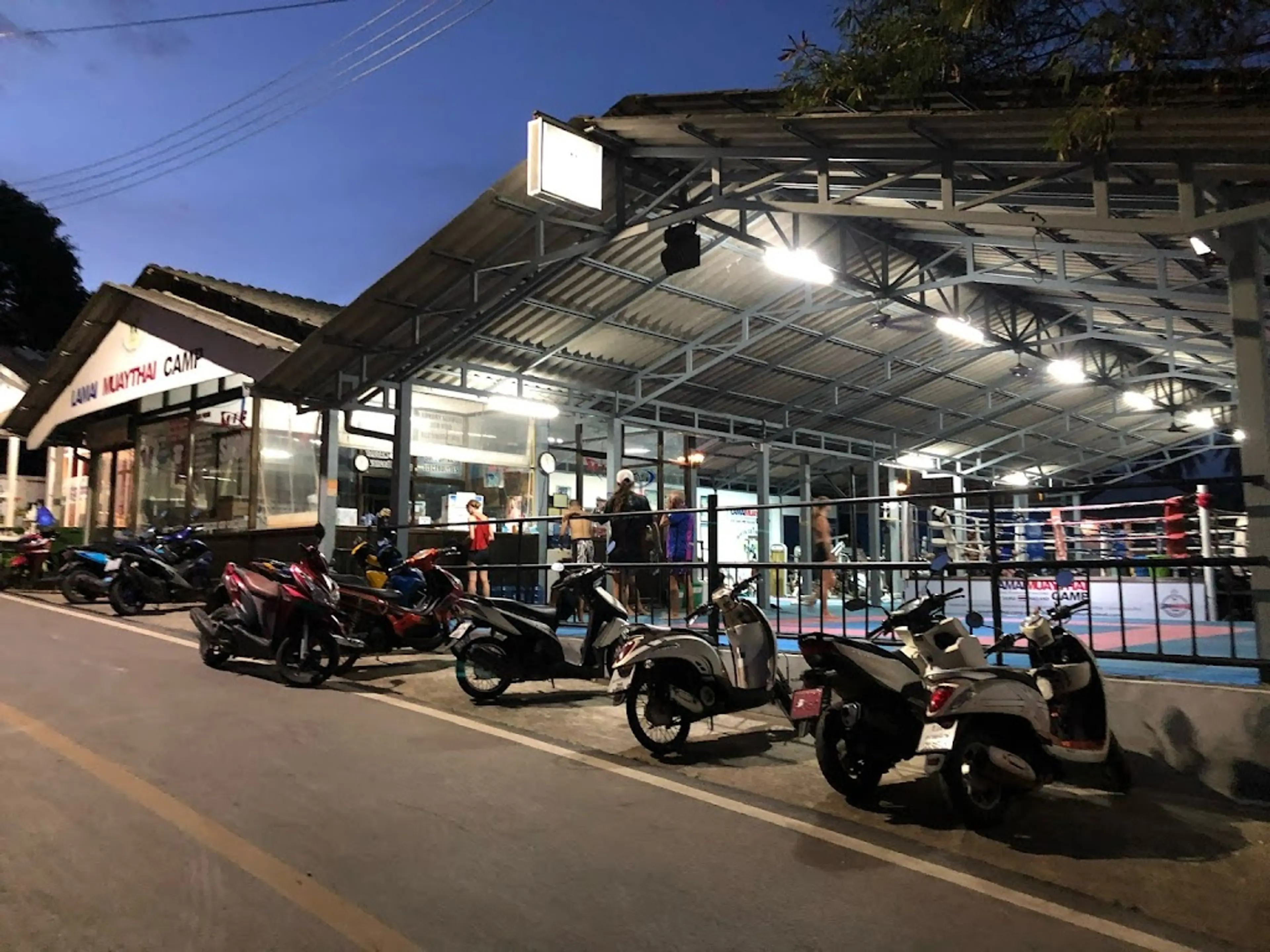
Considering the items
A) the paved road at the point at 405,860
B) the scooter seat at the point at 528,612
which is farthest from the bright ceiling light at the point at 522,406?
the paved road at the point at 405,860

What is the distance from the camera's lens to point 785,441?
63.6 ft

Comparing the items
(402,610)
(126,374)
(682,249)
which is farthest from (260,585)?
(126,374)

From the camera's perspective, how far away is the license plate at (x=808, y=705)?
5.03 m

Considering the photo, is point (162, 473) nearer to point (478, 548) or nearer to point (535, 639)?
point (478, 548)

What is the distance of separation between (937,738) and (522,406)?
440 inches

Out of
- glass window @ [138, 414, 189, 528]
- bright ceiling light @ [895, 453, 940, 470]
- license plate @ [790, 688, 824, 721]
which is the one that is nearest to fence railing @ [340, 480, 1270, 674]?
license plate @ [790, 688, 824, 721]

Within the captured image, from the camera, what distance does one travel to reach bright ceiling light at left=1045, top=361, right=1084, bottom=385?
1766 cm

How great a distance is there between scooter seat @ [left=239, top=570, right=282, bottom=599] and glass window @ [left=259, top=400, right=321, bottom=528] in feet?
23.7

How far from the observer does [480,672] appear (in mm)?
7828

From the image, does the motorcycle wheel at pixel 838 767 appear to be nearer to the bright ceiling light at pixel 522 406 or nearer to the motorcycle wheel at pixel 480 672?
the motorcycle wheel at pixel 480 672

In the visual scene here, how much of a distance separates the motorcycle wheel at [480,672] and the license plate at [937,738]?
4021 millimetres

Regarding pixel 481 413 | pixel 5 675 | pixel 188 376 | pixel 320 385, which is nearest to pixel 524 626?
pixel 5 675

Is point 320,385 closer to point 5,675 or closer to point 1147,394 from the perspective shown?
point 5,675

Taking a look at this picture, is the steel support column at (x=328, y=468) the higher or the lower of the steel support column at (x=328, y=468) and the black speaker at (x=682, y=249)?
the lower
